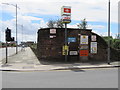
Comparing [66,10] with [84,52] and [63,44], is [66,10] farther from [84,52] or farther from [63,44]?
[84,52]

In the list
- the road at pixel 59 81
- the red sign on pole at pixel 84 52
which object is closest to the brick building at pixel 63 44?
the red sign on pole at pixel 84 52

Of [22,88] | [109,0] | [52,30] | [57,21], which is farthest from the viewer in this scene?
[57,21]

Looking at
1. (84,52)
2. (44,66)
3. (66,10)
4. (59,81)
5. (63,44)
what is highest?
(66,10)

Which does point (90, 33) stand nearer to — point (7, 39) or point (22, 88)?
point (7, 39)

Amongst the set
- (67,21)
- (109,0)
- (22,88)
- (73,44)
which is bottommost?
(22,88)

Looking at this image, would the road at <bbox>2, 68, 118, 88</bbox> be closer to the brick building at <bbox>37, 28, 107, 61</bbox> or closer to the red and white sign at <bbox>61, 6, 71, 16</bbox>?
the brick building at <bbox>37, 28, 107, 61</bbox>

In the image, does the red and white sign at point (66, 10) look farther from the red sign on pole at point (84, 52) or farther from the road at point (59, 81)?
the road at point (59, 81)

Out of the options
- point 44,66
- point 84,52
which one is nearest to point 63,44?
point 84,52

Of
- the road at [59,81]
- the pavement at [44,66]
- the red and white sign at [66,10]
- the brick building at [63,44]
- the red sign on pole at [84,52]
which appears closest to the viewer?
the road at [59,81]

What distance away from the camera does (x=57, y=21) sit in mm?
42219

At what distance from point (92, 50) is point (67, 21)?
13.7 ft

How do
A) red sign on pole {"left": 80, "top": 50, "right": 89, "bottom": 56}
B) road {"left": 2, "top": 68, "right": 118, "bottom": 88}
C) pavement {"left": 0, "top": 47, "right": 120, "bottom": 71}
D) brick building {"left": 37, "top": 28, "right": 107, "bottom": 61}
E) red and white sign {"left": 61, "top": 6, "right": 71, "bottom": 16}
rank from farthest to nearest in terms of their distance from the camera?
1. red sign on pole {"left": 80, "top": 50, "right": 89, "bottom": 56}
2. brick building {"left": 37, "top": 28, "right": 107, "bottom": 61}
3. red and white sign {"left": 61, "top": 6, "right": 71, "bottom": 16}
4. pavement {"left": 0, "top": 47, "right": 120, "bottom": 71}
5. road {"left": 2, "top": 68, "right": 118, "bottom": 88}

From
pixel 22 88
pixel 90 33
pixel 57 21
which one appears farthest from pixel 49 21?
pixel 22 88

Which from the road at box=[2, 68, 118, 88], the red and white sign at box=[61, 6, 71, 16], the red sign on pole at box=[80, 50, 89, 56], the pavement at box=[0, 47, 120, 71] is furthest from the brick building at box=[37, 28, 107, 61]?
the road at box=[2, 68, 118, 88]
